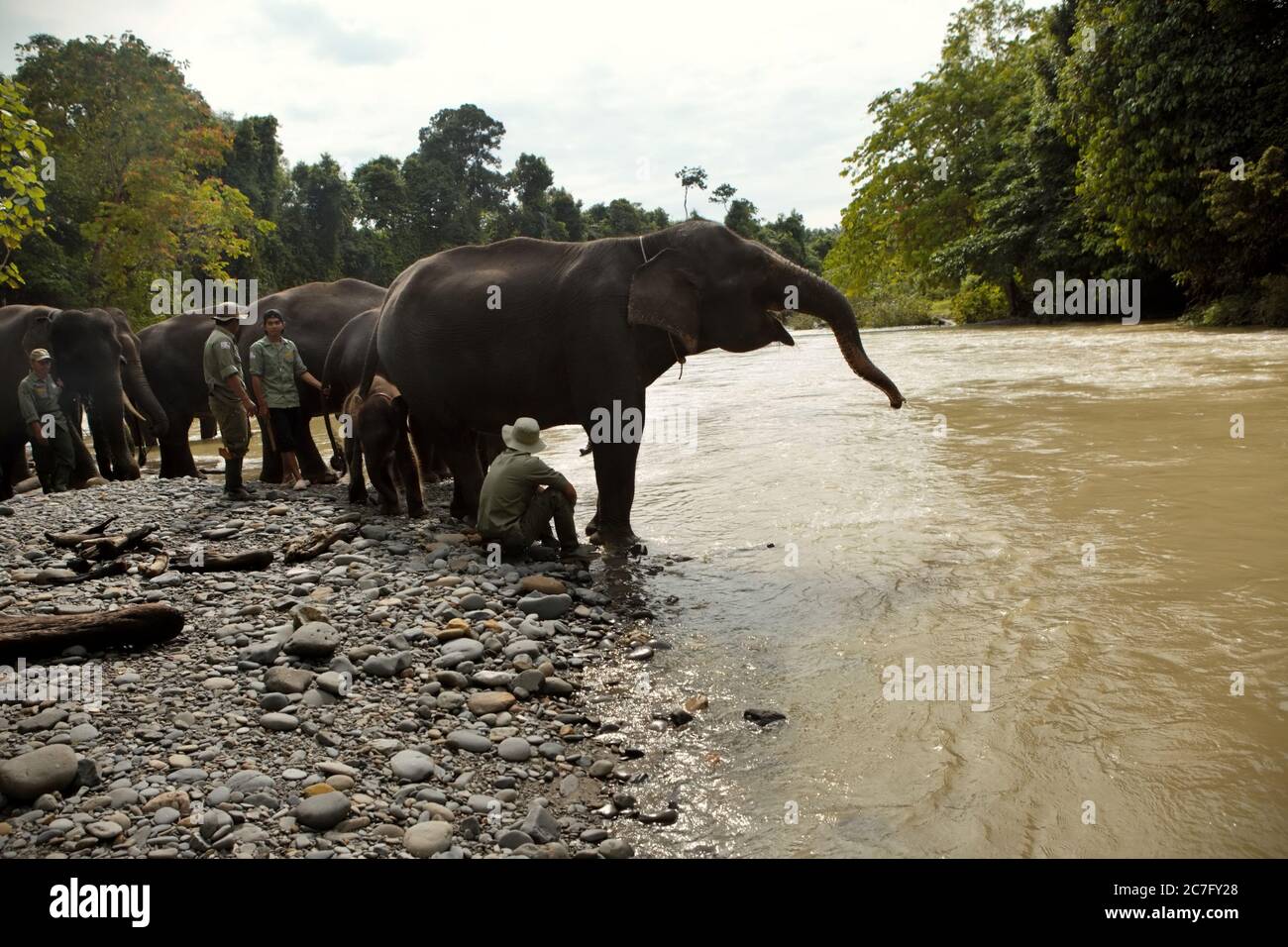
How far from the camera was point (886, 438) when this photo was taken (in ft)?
42.7

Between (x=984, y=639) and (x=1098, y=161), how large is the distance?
88.3ft

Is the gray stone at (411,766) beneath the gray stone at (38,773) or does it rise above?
beneath

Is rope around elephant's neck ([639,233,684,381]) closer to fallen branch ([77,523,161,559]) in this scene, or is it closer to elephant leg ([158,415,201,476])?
fallen branch ([77,523,161,559])

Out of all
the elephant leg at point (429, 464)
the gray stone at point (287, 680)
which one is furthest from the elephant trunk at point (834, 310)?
the gray stone at point (287, 680)

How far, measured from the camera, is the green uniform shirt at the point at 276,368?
9.84 m

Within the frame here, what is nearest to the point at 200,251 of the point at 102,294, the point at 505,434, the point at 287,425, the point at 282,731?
the point at 102,294

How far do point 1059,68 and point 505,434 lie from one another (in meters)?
32.2

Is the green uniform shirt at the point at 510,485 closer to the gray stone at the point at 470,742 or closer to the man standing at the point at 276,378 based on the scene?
the gray stone at the point at 470,742

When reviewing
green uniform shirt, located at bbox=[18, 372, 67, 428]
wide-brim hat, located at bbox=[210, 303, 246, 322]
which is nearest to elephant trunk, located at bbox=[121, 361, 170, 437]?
green uniform shirt, located at bbox=[18, 372, 67, 428]

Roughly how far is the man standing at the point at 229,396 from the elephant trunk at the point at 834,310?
5802mm

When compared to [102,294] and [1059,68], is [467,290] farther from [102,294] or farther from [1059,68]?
[1059,68]

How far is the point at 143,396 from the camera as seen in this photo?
39.9 feet

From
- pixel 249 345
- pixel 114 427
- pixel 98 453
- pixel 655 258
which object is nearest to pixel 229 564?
pixel 655 258

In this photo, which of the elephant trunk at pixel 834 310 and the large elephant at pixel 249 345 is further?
the large elephant at pixel 249 345
